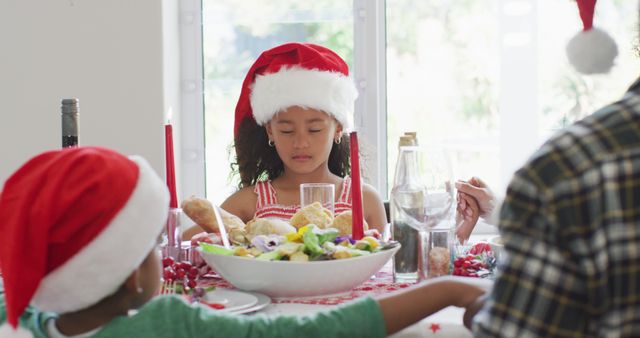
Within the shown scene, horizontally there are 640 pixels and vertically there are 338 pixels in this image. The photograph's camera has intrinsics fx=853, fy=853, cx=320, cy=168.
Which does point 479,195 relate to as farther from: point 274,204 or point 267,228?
point 274,204

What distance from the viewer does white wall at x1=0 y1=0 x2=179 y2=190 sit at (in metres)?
2.79

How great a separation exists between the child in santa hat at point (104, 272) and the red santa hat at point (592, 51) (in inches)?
12.8

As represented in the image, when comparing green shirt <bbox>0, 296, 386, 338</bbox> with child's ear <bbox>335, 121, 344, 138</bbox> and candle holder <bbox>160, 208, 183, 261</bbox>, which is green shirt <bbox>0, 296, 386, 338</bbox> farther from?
child's ear <bbox>335, 121, 344, 138</bbox>

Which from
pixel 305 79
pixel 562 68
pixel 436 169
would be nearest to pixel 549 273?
pixel 436 169

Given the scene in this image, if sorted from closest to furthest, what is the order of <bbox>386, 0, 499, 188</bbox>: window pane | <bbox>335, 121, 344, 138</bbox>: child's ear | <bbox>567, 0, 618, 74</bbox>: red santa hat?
<bbox>567, 0, 618, 74</bbox>: red santa hat, <bbox>335, 121, 344, 138</bbox>: child's ear, <bbox>386, 0, 499, 188</bbox>: window pane

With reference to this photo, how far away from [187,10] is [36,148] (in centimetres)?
71

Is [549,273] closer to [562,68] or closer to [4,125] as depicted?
[562,68]

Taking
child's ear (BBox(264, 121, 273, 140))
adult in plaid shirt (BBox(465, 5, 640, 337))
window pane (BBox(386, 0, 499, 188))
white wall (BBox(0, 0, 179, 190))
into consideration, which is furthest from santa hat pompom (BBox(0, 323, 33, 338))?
window pane (BBox(386, 0, 499, 188))

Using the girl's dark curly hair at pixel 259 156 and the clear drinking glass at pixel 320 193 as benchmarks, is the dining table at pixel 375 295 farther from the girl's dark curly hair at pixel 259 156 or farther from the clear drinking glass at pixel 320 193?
the girl's dark curly hair at pixel 259 156

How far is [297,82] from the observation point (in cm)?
204

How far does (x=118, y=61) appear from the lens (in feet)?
9.20

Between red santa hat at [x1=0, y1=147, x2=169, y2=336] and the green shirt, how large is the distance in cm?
5

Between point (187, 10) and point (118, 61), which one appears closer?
point (118, 61)

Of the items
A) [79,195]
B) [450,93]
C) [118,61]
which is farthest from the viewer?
[450,93]
